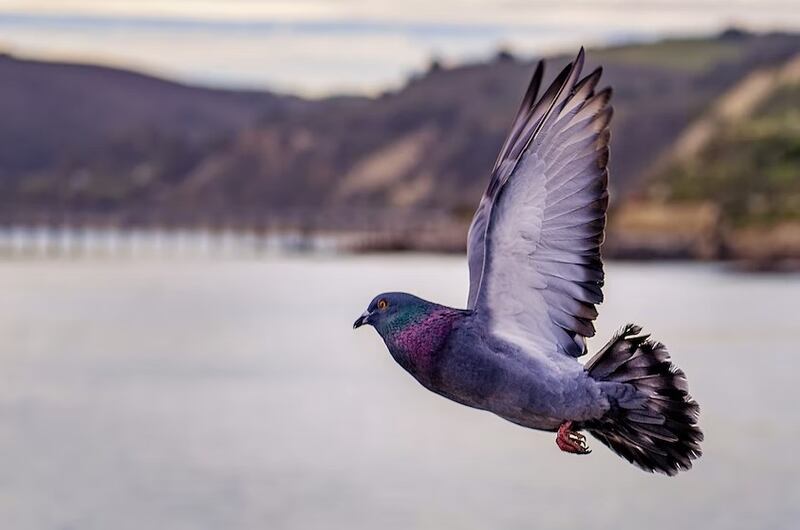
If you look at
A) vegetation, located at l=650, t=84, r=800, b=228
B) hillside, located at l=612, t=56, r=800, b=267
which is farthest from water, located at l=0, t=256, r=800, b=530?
vegetation, located at l=650, t=84, r=800, b=228

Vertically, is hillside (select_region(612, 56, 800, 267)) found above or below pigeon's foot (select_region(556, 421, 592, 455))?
below

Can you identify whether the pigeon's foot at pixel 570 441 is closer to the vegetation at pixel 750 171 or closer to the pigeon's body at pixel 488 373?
the pigeon's body at pixel 488 373

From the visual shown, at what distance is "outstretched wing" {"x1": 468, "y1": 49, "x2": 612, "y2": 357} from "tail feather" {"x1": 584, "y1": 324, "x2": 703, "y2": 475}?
0.67ft

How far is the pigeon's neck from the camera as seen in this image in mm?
5645

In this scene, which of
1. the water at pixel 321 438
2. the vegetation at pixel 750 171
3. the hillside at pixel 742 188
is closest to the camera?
the water at pixel 321 438

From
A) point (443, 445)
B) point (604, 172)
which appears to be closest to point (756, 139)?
point (443, 445)

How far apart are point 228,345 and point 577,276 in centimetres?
6499

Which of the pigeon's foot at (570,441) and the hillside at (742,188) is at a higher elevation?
the pigeon's foot at (570,441)

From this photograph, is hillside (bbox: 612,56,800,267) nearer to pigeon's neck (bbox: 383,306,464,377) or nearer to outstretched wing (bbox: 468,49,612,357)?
outstretched wing (bbox: 468,49,612,357)

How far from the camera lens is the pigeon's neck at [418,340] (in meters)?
5.64

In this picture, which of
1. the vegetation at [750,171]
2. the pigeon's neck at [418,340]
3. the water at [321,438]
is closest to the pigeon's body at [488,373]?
the pigeon's neck at [418,340]

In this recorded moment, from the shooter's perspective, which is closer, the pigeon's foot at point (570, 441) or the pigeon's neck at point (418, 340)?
the pigeon's foot at point (570, 441)

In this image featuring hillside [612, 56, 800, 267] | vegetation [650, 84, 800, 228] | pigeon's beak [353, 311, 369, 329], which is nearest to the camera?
pigeon's beak [353, 311, 369, 329]

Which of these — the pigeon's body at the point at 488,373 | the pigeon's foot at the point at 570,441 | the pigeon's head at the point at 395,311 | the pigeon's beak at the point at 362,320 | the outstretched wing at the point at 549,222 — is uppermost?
the outstretched wing at the point at 549,222
